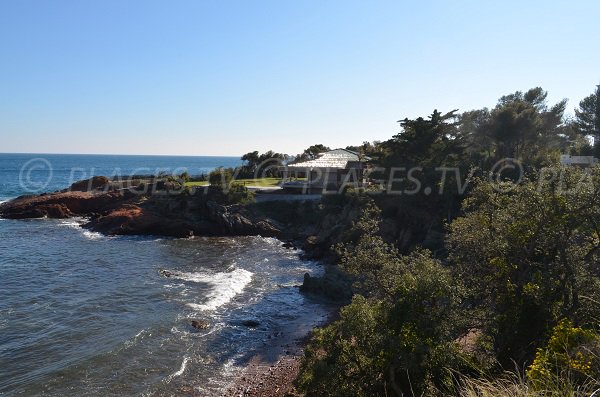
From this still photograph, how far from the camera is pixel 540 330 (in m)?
10.7

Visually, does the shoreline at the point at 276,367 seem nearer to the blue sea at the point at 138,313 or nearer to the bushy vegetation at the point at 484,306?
the blue sea at the point at 138,313

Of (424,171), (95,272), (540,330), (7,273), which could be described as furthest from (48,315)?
(424,171)

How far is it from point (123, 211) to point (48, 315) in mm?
26518

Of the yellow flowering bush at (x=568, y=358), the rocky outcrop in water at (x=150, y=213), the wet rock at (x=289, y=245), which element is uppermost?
the yellow flowering bush at (x=568, y=358)

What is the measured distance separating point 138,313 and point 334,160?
33.5m

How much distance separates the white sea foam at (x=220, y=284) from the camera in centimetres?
2245

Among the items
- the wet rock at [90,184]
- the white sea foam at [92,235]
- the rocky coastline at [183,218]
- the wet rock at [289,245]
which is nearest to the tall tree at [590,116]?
the rocky coastline at [183,218]

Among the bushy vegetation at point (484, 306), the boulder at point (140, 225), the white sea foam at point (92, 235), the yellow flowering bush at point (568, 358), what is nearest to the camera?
the yellow flowering bush at point (568, 358)

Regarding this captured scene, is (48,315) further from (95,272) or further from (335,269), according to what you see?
(335,269)

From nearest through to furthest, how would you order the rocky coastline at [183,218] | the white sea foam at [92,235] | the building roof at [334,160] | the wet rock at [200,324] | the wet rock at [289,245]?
the wet rock at [200,324], the rocky coastline at [183,218], the wet rock at [289,245], the white sea foam at [92,235], the building roof at [334,160]

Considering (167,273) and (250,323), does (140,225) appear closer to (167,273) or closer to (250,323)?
(167,273)

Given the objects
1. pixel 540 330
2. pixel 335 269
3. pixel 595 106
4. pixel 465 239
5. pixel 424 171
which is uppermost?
pixel 595 106

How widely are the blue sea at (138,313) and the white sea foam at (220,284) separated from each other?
6 centimetres

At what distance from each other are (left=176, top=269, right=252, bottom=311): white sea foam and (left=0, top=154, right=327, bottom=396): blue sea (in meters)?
0.06
